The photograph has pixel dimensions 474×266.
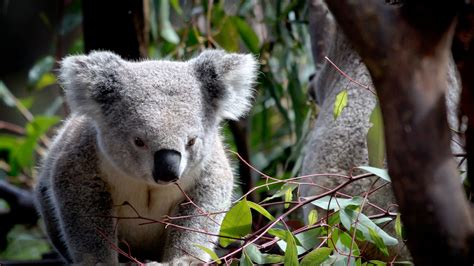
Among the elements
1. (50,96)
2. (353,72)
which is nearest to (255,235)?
(353,72)

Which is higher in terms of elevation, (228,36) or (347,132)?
(228,36)

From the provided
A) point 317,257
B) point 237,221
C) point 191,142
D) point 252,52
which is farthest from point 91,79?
point 252,52

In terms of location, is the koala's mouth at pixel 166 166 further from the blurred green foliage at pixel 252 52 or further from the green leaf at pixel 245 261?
the blurred green foliage at pixel 252 52

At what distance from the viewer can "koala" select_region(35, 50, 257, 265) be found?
2592 mm

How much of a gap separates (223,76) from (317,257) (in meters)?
0.94

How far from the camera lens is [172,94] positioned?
8.61 ft

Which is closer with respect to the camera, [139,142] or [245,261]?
[245,261]

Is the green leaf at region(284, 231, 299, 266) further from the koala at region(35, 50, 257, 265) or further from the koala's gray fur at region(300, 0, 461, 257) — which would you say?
the koala's gray fur at region(300, 0, 461, 257)

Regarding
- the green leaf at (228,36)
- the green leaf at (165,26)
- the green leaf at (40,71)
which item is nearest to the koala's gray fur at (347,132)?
the green leaf at (228,36)

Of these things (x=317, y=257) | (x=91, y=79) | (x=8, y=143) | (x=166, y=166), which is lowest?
(x=8, y=143)

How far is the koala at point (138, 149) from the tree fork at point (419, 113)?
46.9 inches

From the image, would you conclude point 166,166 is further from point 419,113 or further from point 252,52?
point 252,52

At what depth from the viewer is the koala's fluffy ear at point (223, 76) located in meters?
2.81

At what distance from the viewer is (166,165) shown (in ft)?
7.84
